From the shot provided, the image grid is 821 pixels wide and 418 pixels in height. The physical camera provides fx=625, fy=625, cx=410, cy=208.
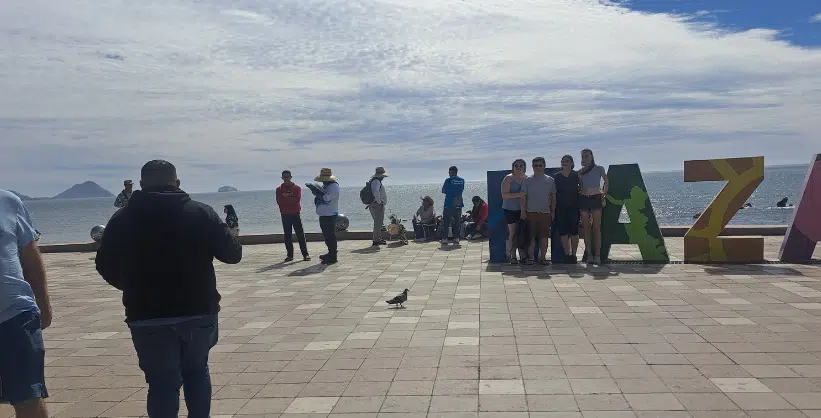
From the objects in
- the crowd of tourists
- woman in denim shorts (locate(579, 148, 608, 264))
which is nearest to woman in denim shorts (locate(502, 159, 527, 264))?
woman in denim shorts (locate(579, 148, 608, 264))

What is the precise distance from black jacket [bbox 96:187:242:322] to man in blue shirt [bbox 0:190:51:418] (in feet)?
1.22

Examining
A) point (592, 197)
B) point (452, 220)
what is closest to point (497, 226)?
point (592, 197)

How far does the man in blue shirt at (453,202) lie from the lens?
14.2m

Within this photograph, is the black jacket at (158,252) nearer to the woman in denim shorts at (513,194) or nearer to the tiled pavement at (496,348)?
the tiled pavement at (496,348)

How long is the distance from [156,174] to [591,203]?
323 inches

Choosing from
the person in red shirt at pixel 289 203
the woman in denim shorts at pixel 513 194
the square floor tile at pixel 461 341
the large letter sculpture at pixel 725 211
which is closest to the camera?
the square floor tile at pixel 461 341

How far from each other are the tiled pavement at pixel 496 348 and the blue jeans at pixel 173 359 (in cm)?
89

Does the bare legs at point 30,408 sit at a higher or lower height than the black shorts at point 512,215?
lower

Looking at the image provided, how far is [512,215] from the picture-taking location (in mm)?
10625

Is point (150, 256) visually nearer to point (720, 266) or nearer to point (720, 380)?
point (720, 380)

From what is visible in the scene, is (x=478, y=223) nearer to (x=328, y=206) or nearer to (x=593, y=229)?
(x=328, y=206)

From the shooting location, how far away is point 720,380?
177 inches

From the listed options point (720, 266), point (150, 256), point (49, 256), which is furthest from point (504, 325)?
point (49, 256)

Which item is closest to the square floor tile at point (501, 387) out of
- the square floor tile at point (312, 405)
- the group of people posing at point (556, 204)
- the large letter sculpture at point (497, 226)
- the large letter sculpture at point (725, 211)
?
the square floor tile at point (312, 405)
